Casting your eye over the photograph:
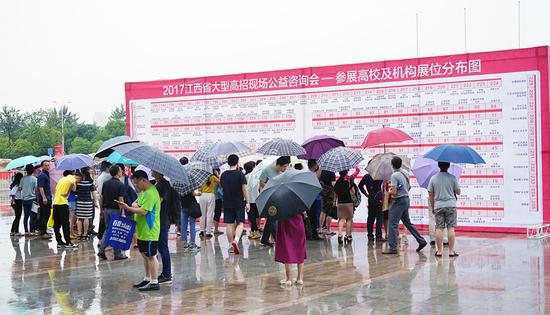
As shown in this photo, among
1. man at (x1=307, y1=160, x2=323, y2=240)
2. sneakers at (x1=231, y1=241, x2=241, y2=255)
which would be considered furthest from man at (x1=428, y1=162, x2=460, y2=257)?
sneakers at (x1=231, y1=241, x2=241, y2=255)

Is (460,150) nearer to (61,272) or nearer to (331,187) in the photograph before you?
(331,187)

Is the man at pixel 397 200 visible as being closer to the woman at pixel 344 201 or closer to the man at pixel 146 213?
the woman at pixel 344 201

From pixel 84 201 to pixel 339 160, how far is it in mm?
5002

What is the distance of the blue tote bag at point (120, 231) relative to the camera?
8.64 metres

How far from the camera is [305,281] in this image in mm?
8766

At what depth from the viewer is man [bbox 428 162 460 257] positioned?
10328 millimetres

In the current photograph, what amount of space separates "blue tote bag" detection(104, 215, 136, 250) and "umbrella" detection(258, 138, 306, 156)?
13.1 feet

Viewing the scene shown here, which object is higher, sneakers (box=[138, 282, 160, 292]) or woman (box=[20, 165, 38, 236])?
woman (box=[20, 165, 38, 236])

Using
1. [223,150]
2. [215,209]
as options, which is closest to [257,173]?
[223,150]

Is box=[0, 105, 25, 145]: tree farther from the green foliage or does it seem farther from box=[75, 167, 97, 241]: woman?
box=[75, 167, 97, 241]: woman

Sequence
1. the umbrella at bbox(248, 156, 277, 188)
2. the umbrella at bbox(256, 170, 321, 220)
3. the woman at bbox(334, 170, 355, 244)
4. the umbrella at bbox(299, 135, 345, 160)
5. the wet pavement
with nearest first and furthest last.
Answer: the wet pavement
the umbrella at bbox(256, 170, 321, 220)
the woman at bbox(334, 170, 355, 244)
the umbrella at bbox(248, 156, 277, 188)
the umbrella at bbox(299, 135, 345, 160)

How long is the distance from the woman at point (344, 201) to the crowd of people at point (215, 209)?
0.06 ft

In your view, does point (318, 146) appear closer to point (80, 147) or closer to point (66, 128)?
point (80, 147)

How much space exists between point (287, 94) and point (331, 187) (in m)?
3.51
